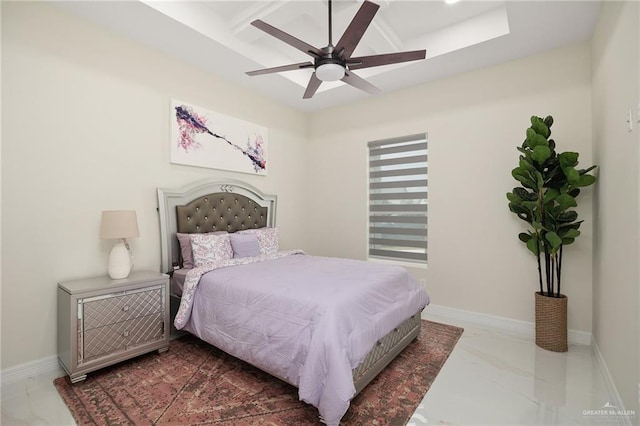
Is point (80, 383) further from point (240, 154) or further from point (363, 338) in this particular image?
point (240, 154)

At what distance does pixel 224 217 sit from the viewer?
353cm

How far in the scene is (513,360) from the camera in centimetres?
252

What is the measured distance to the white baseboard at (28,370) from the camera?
2.13 meters

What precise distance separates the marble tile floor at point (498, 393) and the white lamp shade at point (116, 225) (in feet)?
3.73

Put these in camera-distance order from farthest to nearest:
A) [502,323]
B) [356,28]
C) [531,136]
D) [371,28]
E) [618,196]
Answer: [502,323]
[371,28]
[531,136]
[618,196]
[356,28]

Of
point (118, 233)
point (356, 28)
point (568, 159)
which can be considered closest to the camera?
point (356, 28)

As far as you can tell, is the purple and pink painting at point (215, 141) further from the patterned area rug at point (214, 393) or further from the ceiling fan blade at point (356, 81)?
the patterned area rug at point (214, 393)

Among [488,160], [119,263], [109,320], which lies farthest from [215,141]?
[488,160]

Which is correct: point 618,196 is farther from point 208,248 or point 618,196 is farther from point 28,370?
point 28,370

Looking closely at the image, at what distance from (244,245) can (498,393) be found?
8.42 ft

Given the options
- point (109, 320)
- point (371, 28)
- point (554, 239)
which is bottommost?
point (109, 320)

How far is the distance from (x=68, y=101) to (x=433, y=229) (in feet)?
12.7

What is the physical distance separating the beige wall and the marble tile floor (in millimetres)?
226

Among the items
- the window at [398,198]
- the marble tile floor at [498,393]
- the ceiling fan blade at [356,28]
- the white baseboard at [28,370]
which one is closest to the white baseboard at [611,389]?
the marble tile floor at [498,393]
